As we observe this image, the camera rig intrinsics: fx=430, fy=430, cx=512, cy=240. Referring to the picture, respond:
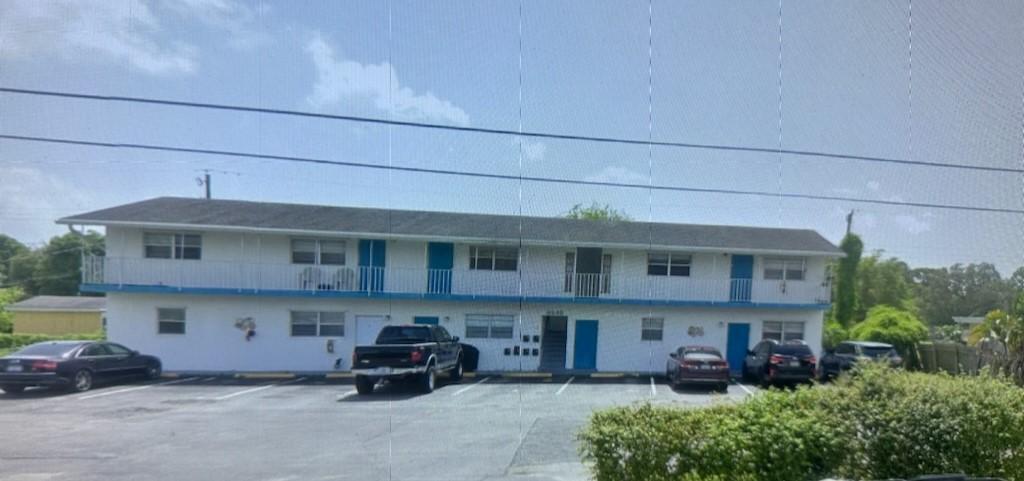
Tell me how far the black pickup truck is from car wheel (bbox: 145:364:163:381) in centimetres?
184

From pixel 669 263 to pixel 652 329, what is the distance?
0.77 meters

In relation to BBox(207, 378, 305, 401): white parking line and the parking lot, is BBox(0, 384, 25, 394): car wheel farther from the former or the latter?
BBox(207, 378, 305, 401): white parking line

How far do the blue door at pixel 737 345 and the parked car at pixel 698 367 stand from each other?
0.11 meters

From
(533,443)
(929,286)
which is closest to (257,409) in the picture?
(533,443)

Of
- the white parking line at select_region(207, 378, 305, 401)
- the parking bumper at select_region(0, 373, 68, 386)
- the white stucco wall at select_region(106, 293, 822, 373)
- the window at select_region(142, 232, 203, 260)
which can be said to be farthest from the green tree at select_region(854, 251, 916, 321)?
the parking bumper at select_region(0, 373, 68, 386)

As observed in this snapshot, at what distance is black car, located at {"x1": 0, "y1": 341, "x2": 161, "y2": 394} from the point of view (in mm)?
3986

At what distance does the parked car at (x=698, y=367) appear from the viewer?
490cm

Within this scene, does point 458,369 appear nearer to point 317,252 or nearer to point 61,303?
point 317,252

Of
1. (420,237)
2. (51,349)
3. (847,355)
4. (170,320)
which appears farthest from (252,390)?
(847,355)

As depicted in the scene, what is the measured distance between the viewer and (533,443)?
450cm

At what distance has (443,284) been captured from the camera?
4.61 m

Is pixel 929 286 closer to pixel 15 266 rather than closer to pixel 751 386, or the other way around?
pixel 751 386

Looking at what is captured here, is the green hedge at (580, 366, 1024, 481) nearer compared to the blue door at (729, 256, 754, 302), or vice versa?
the green hedge at (580, 366, 1024, 481)

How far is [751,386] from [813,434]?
1570 millimetres
